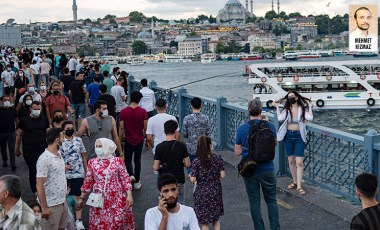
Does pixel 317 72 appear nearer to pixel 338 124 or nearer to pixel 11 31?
pixel 338 124

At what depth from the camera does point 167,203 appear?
15.2ft

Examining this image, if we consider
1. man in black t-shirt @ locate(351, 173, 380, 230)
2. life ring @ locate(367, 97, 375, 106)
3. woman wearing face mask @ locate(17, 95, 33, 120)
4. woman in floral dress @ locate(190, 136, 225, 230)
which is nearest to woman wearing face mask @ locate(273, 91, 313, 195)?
woman in floral dress @ locate(190, 136, 225, 230)

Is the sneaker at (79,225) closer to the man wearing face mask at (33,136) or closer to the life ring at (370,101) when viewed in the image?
the man wearing face mask at (33,136)

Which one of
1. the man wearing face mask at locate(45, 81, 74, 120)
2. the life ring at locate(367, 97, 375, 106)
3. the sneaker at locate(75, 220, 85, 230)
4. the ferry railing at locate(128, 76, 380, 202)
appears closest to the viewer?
the sneaker at locate(75, 220, 85, 230)

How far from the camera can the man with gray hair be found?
4.52m

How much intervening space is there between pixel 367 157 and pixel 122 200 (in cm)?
315

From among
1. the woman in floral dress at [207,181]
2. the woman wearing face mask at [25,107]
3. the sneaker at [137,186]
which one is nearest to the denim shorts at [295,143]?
the sneaker at [137,186]

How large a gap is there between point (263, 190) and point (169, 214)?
7.68ft

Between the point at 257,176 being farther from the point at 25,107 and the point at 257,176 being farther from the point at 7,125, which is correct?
the point at 25,107

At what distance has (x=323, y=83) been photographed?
162 ft

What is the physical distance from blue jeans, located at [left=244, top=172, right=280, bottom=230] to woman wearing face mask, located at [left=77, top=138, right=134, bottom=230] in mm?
1379

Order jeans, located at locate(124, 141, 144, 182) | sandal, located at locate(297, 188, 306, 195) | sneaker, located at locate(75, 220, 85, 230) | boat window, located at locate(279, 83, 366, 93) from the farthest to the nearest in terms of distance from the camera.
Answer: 1. boat window, located at locate(279, 83, 366, 93)
2. jeans, located at locate(124, 141, 144, 182)
3. sandal, located at locate(297, 188, 306, 195)
4. sneaker, located at locate(75, 220, 85, 230)

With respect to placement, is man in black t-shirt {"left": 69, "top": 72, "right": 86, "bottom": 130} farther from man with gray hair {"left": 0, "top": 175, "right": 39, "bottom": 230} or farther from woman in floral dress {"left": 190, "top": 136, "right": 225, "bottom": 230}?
man with gray hair {"left": 0, "top": 175, "right": 39, "bottom": 230}

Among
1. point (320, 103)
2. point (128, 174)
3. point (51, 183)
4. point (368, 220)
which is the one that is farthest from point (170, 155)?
point (320, 103)
